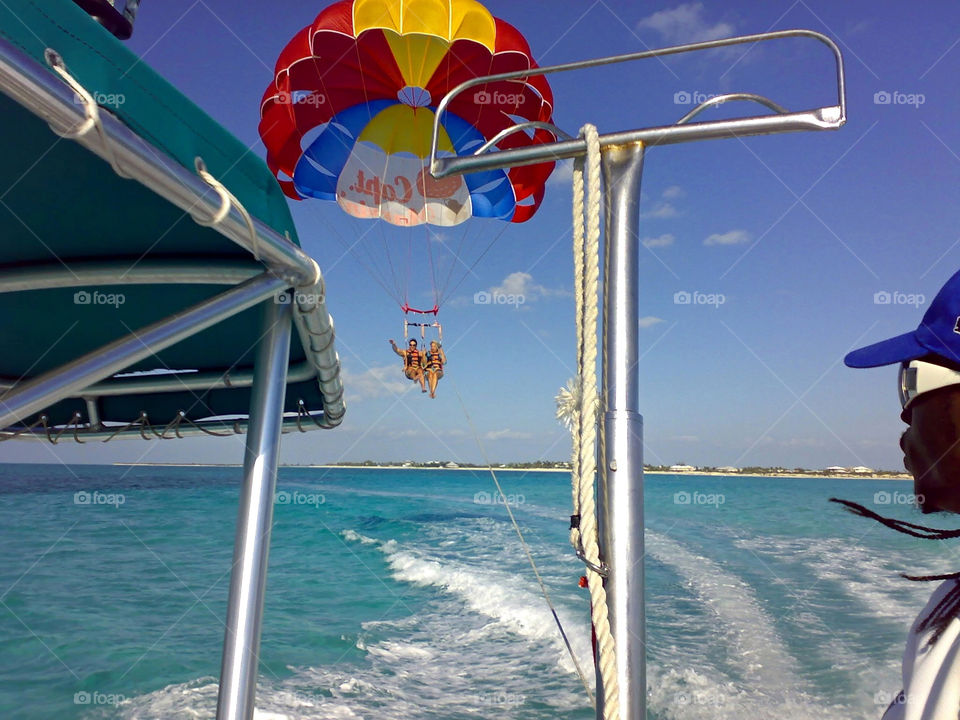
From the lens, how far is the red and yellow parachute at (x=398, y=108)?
22.0ft

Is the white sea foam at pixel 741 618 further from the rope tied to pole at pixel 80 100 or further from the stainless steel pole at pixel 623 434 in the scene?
the rope tied to pole at pixel 80 100

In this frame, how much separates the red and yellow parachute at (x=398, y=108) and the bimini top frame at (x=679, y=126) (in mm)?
4647

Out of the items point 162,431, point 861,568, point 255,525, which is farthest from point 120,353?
point 861,568

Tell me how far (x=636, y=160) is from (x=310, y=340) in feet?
4.34

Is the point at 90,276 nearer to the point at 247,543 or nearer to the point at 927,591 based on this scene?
the point at 247,543

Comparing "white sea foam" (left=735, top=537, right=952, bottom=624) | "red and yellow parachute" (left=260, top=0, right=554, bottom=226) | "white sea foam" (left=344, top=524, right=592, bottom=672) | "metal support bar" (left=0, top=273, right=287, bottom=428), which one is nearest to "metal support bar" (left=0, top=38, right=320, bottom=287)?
"metal support bar" (left=0, top=273, right=287, bottom=428)

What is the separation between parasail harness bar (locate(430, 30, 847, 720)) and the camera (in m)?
1.09

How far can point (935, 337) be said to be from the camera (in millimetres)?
792

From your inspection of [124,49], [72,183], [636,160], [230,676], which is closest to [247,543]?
[230,676]

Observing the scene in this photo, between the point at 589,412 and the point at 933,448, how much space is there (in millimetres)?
525

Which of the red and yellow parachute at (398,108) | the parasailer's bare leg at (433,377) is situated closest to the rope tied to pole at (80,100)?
the red and yellow parachute at (398,108)

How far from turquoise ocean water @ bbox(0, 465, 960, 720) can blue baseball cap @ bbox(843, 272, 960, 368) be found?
2.35m

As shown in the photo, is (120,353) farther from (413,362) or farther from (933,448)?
(413,362)

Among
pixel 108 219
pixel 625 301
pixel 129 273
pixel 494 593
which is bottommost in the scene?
pixel 494 593
